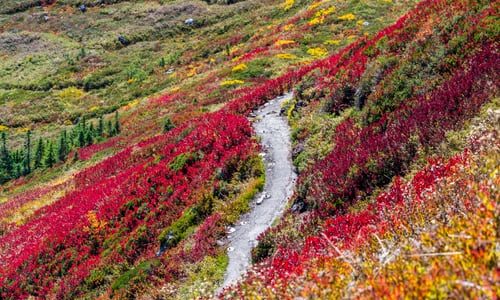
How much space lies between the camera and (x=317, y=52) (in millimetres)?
44562

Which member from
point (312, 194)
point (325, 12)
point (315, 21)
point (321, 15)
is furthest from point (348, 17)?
point (312, 194)

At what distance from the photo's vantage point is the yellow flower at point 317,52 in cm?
4378

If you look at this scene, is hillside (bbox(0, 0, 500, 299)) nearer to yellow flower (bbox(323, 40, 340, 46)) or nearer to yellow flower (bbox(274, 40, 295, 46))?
yellow flower (bbox(323, 40, 340, 46))

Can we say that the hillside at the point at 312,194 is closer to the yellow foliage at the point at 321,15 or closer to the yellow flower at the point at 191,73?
the yellow foliage at the point at 321,15

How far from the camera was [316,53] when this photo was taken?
4444 cm

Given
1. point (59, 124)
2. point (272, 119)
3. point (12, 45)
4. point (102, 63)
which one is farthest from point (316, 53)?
point (12, 45)

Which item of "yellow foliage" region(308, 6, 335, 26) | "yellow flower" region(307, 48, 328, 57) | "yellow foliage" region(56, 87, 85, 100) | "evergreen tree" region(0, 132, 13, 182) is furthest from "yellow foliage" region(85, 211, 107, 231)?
"yellow foliage" region(56, 87, 85, 100)

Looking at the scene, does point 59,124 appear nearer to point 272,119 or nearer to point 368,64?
point 272,119

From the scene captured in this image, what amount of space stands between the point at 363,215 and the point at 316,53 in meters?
36.9

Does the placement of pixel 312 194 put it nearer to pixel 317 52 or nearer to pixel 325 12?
pixel 317 52

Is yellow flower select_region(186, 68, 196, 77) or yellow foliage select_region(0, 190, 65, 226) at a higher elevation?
yellow flower select_region(186, 68, 196, 77)

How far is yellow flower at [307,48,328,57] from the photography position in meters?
43.8

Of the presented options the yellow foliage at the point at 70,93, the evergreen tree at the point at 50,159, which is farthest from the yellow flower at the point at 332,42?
the yellow foliage at the point at 70,93

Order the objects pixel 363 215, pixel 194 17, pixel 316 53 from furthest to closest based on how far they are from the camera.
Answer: pixel 194 17 → pixel 316 53 → pixel 363 215
